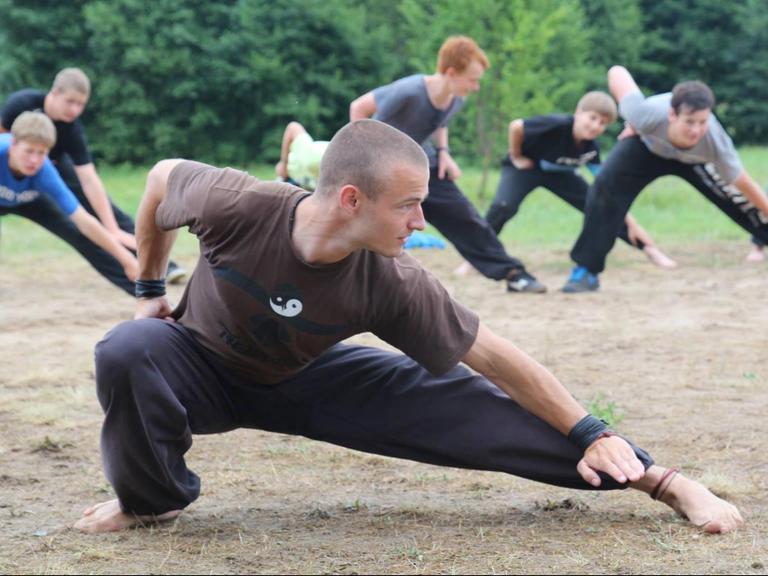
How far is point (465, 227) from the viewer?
32.0ft

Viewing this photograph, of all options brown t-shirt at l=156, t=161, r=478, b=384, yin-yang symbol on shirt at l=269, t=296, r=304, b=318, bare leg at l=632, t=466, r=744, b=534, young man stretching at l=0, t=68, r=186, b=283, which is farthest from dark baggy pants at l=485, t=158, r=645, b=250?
yin-yang symbol on shirt at l=269, t=296, r=304, b=318

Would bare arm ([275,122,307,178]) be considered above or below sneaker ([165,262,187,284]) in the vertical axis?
above

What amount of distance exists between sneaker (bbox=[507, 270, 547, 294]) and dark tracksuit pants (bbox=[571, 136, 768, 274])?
1.37 ft

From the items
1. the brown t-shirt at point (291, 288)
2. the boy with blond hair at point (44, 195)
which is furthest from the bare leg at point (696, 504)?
the boy with blond hair at point (44, 195)

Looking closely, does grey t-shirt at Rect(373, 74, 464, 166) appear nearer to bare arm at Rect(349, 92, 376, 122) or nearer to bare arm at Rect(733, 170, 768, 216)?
bare arm at Rect(349, 92, 376, 122)

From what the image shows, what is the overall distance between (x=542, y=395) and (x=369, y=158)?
101cm

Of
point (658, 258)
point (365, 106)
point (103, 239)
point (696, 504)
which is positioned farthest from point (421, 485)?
point (658, 258)

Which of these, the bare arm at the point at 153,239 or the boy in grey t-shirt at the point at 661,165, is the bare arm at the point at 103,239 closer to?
the boy in grey t-shirt at the point at 661,165

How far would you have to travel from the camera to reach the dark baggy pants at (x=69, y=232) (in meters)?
8.76

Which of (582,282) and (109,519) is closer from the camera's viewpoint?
(109,519)

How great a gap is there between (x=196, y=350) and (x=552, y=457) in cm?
126

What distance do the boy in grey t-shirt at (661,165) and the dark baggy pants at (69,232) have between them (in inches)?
143

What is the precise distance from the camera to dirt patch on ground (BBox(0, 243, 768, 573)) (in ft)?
12.7

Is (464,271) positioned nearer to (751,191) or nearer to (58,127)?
(751,191)
